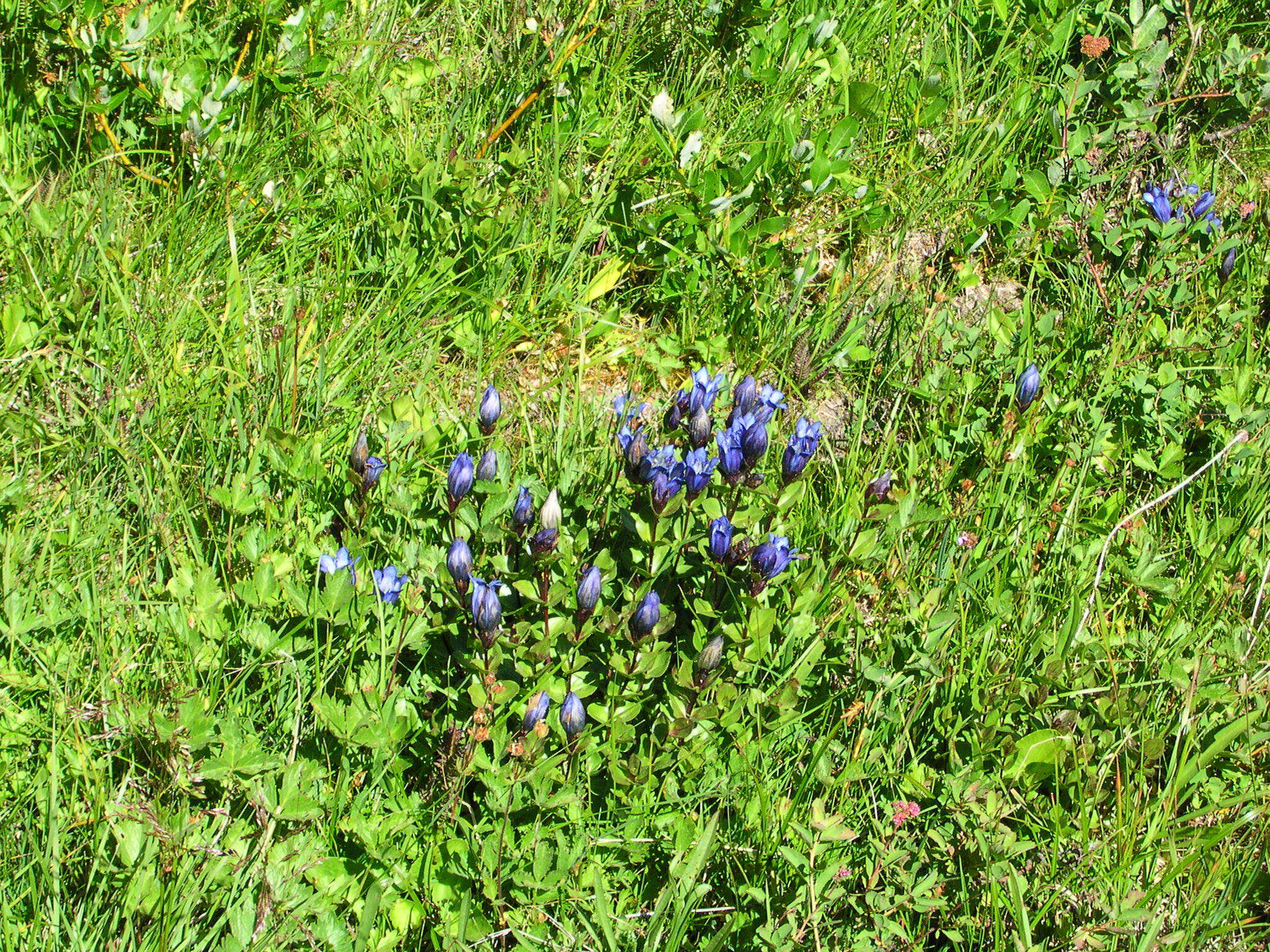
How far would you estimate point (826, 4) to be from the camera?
3537 mm

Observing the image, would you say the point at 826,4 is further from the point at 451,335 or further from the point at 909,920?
the point at 909,920

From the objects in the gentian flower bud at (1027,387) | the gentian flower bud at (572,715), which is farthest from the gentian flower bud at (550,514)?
the gentian flower bud at (1027,387)

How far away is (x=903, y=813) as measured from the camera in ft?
7.36

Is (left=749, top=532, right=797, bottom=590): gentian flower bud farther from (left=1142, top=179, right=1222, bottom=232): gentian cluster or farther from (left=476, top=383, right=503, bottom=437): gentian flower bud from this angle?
(left=1142, top=179, right=1222, bottom=232): gentian cluster

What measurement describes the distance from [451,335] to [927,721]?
159cm

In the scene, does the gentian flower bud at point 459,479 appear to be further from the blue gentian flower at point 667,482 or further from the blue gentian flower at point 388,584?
the blue gentian flower at point 667,482

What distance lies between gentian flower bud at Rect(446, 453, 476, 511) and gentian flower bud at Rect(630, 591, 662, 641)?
0.45 meters

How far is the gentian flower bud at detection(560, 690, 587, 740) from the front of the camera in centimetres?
209

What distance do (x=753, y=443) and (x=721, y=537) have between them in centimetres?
21

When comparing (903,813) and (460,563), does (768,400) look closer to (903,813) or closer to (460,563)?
(460,563)

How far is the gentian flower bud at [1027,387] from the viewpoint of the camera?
9.32ft

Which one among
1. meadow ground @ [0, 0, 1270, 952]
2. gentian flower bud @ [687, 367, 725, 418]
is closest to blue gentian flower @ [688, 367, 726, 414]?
gentian flower bud @ [687, 367, 725, 418]

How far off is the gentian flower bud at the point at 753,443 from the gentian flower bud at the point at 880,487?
0.36m

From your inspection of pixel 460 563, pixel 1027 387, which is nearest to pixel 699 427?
pixel 460 563
